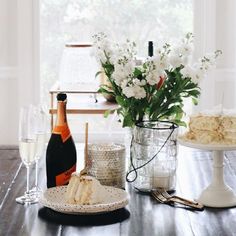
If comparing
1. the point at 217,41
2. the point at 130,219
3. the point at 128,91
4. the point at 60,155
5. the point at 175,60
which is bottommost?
the point at 130,219

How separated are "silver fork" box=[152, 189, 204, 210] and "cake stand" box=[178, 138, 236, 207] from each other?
0.14ft

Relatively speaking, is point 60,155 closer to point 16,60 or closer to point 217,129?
point 217,129

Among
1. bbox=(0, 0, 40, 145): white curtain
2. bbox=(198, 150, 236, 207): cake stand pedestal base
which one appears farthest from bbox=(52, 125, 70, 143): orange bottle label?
bbox=(0, 0, 40, 145): white curtain

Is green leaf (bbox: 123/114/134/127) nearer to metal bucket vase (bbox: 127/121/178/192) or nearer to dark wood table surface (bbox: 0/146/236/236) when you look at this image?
metal bucket vase (bbox: 127/121/178/192)

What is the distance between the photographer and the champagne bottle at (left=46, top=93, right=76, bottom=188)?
2.15 m

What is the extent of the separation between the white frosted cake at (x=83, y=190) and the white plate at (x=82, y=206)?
1.1 inches

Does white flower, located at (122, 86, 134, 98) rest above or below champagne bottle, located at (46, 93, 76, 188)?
above

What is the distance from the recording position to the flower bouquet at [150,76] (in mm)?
2176

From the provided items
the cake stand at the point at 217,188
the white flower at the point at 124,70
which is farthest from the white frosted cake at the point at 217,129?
the white flower at the point at 124,70

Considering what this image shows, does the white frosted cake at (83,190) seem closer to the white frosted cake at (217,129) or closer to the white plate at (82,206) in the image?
the white plate at (82,206)

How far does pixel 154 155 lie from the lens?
216cm

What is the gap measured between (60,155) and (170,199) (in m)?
0.38

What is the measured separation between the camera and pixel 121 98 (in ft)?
7.38

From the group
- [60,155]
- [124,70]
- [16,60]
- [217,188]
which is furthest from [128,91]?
[16,60]
